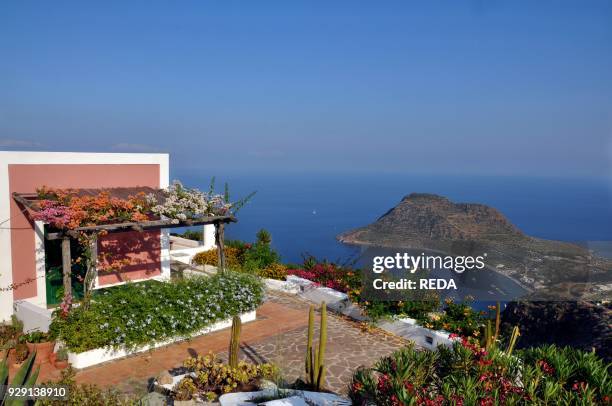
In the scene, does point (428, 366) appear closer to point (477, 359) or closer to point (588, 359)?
point (477, 359)

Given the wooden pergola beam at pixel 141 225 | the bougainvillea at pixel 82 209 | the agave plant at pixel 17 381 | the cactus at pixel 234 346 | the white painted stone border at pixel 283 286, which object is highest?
the bougainvillea at pixel 82 209

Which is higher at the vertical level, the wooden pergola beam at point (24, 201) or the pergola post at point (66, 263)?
the wooden pergola beam at point (24, 201)

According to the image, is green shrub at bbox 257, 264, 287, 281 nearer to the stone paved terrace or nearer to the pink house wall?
the stone paved terrace

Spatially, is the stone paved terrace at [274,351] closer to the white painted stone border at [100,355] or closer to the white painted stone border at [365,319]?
the white painted stone border at [100,355]

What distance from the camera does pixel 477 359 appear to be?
5.29 m

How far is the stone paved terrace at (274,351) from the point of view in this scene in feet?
26.1

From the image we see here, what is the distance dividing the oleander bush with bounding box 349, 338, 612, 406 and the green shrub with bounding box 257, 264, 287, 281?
9.39 meters

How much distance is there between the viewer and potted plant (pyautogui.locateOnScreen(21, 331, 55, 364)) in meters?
8.52

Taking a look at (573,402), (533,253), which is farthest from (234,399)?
(533,253)

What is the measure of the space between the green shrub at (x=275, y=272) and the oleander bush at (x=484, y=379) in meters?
9.39

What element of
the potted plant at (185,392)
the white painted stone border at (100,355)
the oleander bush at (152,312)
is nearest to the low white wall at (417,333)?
the oleander bush at (152,312)

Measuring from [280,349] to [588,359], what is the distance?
585 centimetres

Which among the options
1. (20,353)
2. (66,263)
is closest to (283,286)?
(66,263)

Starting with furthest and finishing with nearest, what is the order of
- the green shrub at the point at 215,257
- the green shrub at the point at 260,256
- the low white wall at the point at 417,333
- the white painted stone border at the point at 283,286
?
the green shrub at the point at 215,257 → the green shrub at the point at 260,256 → the white painted stone border at the point at 283,286 → the low white wall at the point at 417,333
